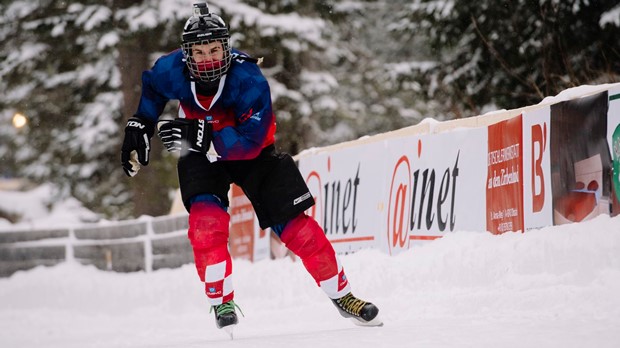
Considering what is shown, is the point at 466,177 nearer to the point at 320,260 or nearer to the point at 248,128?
the point at 320,260

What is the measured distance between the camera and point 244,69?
5.68 m

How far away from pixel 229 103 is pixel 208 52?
31 cm

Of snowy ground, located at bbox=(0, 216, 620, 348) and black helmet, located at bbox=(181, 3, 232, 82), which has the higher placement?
black helmet, located at bbox=(181, 3, 232, 82)

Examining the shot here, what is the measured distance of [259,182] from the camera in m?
5.85

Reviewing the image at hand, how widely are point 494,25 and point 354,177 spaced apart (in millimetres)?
5912

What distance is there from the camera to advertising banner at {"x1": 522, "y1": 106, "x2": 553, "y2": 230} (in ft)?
22.4

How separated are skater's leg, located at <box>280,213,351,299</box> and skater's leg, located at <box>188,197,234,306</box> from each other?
43 centimetres

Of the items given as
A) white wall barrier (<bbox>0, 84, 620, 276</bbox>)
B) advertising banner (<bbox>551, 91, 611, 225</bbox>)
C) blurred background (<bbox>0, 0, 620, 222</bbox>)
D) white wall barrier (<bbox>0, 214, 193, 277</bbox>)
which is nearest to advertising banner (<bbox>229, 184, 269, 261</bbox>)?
white wall barrier (<bbox>0, 84, 620, 276</bbox>)

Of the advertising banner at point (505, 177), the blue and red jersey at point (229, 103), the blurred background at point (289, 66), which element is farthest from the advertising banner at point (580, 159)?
the blurred background at point (289, 66)

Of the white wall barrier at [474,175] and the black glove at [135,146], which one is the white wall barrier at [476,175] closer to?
the white wall barrier at [474,175]

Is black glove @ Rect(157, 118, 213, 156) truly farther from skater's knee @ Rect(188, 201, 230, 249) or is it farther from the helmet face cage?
skater's knee @ Rect(188, 201, 230, 249)

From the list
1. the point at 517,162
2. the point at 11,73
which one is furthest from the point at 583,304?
the point at 11,73

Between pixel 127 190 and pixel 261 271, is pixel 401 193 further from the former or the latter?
pixel 127 190

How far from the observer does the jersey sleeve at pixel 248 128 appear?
5492 millimetres
